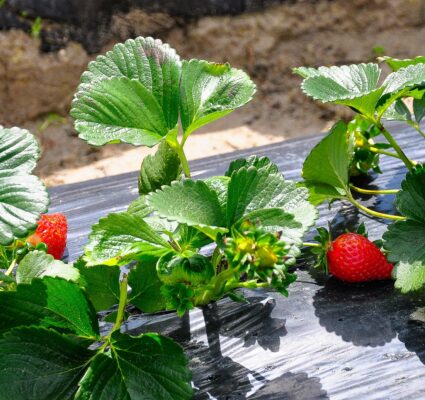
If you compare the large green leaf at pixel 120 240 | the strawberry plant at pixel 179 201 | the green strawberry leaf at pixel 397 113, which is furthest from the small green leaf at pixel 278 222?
the green strawberry leaf at pixel 397 113

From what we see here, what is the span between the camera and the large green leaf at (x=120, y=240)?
0.95 metres

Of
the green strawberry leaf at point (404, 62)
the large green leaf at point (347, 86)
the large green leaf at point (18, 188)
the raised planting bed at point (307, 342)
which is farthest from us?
the green strawberry leaf at point (404, 62)

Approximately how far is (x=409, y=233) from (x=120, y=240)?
1.35 feet

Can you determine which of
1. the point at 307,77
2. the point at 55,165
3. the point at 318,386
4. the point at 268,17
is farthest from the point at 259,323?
the point at 268,17

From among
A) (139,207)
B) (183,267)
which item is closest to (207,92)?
(139,207)

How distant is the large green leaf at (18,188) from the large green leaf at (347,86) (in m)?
0.41

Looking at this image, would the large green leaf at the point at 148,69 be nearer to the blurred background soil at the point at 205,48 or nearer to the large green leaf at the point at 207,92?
the large green leaf at the point at 207,92

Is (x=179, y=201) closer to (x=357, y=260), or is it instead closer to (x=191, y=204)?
(x=191, y=204)

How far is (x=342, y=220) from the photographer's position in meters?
1.39

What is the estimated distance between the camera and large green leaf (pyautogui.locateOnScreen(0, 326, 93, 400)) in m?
0.89

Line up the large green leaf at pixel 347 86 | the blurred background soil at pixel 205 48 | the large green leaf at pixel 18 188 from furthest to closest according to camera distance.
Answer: the blurred background soil at pixel 205 48, the large green leaf at pixel 347 86, the large green leaf at pixel 18 188

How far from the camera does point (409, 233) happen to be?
1.08 metres

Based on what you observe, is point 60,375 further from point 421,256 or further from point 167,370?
point 421,256

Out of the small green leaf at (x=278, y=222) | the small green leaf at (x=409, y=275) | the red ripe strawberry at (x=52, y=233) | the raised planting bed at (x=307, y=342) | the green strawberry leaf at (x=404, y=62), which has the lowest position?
the raised planting bed at (x=307, y=342)
